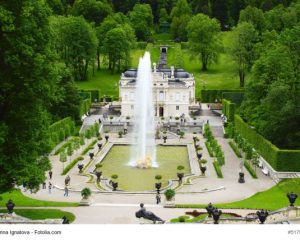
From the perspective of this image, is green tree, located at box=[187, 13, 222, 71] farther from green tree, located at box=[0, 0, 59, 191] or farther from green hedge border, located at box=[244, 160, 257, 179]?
green tree, located at box=[0, 0, 59, 191]

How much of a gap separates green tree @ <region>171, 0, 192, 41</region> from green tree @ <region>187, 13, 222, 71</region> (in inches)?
985

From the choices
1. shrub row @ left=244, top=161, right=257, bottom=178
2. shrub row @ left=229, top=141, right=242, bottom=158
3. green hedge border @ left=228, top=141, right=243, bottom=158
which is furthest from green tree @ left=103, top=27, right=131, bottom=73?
shrub row @ left=244, top=161, right=257, bottom=178

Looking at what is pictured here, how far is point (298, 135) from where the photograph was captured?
5009 cm

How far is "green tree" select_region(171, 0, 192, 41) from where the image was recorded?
144750 millimetres

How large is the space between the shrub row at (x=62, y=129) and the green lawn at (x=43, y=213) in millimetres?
27240

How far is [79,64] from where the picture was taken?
10788 centimetres

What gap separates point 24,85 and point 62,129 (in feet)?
130

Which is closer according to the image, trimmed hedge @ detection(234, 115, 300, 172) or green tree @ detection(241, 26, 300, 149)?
trimmed hedge @ detection(234, 115, 300, 172)

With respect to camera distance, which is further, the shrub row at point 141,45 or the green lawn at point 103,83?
the shrub row at point 141,45

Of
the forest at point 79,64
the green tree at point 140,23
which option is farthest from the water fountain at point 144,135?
the green tree at point 140,23

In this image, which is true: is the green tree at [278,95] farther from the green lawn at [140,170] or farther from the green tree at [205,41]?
the green tree at [205,41]

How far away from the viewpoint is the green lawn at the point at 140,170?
45312 mm

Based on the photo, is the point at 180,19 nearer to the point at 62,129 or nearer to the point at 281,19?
the point at 281,19

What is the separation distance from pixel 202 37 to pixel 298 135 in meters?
68.9
